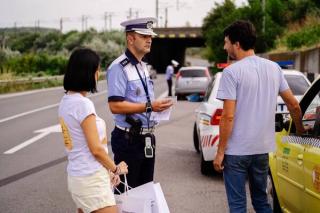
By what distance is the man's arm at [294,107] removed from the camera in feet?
16.1

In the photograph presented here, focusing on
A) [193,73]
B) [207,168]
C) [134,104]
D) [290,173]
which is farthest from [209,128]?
[193,73]

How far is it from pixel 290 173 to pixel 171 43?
82.3m

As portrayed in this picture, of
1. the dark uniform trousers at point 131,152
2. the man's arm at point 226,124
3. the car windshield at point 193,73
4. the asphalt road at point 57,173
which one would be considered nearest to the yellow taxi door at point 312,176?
the man's arm at point 226,124

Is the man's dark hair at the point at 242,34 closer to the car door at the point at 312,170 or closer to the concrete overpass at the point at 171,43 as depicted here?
the car door at the point at 312,170

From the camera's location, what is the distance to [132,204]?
4238 millimetres

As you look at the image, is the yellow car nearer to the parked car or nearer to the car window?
the car window

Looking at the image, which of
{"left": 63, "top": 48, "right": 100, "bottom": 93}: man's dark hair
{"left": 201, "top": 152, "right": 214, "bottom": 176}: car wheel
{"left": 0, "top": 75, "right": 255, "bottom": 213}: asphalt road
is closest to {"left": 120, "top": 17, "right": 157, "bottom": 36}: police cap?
{"left": 63, "top": 48, "right": 100, "bottom": 93}: man's dark hair

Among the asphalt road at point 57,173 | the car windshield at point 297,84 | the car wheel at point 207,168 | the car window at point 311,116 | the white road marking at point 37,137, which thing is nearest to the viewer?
the car window at point 311,116

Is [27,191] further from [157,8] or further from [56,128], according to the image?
[157,8]

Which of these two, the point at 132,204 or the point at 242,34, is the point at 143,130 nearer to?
the point at 132,204

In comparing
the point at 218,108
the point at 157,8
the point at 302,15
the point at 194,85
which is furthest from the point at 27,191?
the point at 157,8

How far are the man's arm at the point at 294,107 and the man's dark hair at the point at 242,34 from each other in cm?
52

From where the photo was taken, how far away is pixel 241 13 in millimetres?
43406

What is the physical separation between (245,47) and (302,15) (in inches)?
1719
